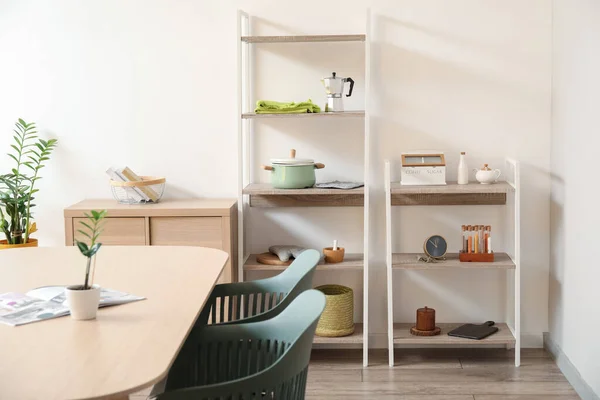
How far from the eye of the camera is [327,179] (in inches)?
178

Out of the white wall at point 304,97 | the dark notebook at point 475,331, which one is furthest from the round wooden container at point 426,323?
the white wall at point 304,97

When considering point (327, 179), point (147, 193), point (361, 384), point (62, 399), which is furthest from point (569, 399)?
point (62, 399)

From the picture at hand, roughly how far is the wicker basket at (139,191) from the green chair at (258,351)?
1.89 metres

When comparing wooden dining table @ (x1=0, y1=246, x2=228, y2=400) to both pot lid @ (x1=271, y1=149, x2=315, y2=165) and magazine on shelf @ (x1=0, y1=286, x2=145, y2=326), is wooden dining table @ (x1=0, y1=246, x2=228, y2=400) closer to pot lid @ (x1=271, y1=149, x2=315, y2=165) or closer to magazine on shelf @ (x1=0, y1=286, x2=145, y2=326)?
magazine on shelf @ (x1=0, y1=286, x2=145, y2=326)

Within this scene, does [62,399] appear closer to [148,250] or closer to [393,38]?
[148,250]

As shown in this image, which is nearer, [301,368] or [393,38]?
[301,368]

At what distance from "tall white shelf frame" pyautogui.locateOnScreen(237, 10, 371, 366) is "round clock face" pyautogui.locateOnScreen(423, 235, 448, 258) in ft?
1.07

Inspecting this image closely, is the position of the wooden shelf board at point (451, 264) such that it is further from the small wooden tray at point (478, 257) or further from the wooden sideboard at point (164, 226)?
the wooden sideboard at point (164, 226)

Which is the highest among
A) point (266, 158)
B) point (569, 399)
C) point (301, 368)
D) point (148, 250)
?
point (266, 158)

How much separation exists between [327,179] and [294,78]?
59 cm

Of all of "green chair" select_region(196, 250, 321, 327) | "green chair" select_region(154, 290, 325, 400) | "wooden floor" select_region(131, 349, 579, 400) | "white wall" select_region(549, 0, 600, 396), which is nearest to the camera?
"green chair" select_region(154, 290, 325, 400)

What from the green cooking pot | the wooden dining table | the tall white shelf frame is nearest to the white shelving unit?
the tall white shelf frame

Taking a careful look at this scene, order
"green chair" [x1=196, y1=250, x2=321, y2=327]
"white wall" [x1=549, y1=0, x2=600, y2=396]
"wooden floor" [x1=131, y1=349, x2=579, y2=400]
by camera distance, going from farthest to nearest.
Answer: "wooden floor" [x1=131, y1=349, x2=579, y2=400] → "white wall" [x1=549, y1=0, x2=600, y2=396] → "green chair" [x1=196, y1=250, x2=321, y2=327]

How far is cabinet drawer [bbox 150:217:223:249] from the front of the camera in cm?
420
